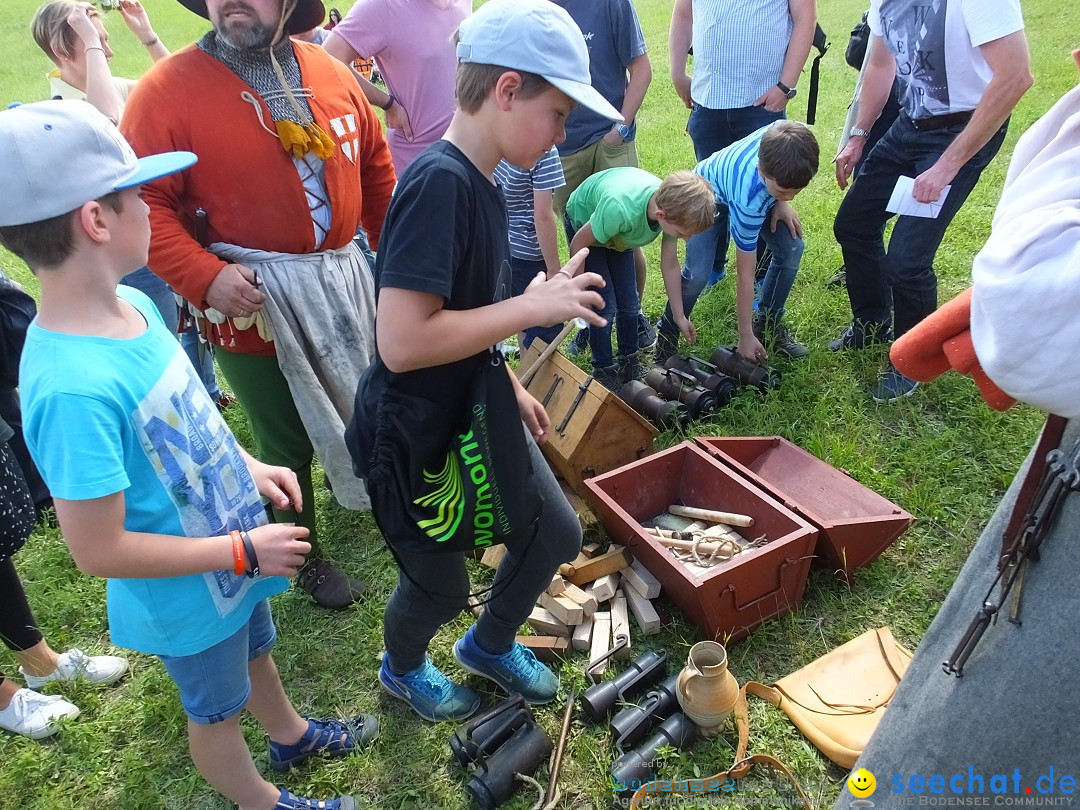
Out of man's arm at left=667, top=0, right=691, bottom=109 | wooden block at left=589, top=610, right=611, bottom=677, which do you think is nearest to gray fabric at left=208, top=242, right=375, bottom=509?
wooden block at left=589, top=610, right=611, bottom=677

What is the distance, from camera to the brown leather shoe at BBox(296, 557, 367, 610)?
305 cm

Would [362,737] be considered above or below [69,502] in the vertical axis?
below

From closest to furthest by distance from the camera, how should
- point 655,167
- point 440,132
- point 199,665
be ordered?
point 199,665 < point 440,132 < point 655,167

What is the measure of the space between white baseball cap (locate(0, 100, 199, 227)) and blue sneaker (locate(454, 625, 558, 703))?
1761 millimetres

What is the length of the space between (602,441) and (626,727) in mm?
1257

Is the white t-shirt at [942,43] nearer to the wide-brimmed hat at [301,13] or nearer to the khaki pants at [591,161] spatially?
the khaki pants at [591,161]

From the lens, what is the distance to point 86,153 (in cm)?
147

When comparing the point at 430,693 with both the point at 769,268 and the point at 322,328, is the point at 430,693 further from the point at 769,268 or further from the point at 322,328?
the point at 769,268

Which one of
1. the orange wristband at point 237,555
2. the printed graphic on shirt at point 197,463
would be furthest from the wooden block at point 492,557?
the orange wristband at point 237,555

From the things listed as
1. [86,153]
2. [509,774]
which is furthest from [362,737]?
[86,153]

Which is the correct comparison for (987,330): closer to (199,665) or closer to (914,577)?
(199,665)

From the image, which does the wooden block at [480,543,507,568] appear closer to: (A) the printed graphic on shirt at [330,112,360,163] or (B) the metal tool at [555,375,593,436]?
(B) the metal tool at [555,375,593,436]

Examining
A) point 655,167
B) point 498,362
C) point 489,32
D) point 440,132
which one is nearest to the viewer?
point 489,32

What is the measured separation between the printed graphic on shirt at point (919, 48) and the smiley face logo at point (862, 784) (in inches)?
123
